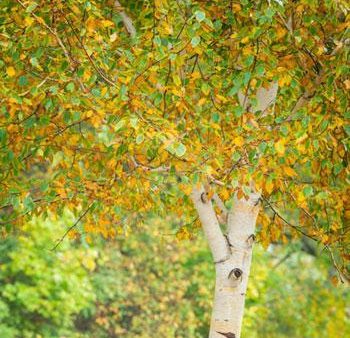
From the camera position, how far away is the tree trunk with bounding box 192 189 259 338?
589 cm

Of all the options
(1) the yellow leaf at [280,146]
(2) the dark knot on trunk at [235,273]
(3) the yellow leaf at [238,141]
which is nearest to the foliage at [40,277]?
(2) the dark knot on trunk at [235,273]

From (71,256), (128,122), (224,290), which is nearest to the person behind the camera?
(128,122)

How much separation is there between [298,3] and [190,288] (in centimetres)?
1159

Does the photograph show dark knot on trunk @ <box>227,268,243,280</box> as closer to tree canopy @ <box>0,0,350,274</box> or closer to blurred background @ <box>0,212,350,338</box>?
tree canopy @ <box>0,0,350,274</box>

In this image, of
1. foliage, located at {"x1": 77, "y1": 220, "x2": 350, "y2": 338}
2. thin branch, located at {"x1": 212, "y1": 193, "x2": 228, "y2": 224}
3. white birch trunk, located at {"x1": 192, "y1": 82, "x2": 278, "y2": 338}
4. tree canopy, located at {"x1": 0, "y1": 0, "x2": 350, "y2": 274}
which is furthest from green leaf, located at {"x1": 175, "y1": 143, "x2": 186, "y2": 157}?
foliage, located at {"x1": 77, "y1": 220, "x2": 350, "y2": 338}

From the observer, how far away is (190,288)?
1622cm

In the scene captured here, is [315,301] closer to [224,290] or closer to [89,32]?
[224,290]

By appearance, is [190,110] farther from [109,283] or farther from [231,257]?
[109,283]

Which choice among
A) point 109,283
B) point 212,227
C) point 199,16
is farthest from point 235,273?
point 109,283

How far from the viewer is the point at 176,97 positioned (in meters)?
5.35

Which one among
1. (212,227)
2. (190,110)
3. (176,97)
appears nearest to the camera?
(176,97)

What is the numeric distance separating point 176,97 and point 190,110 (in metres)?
0.18

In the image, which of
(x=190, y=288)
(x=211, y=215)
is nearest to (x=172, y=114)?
(x=211, y=215)

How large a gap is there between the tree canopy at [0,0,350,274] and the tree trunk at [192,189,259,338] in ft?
0.98
